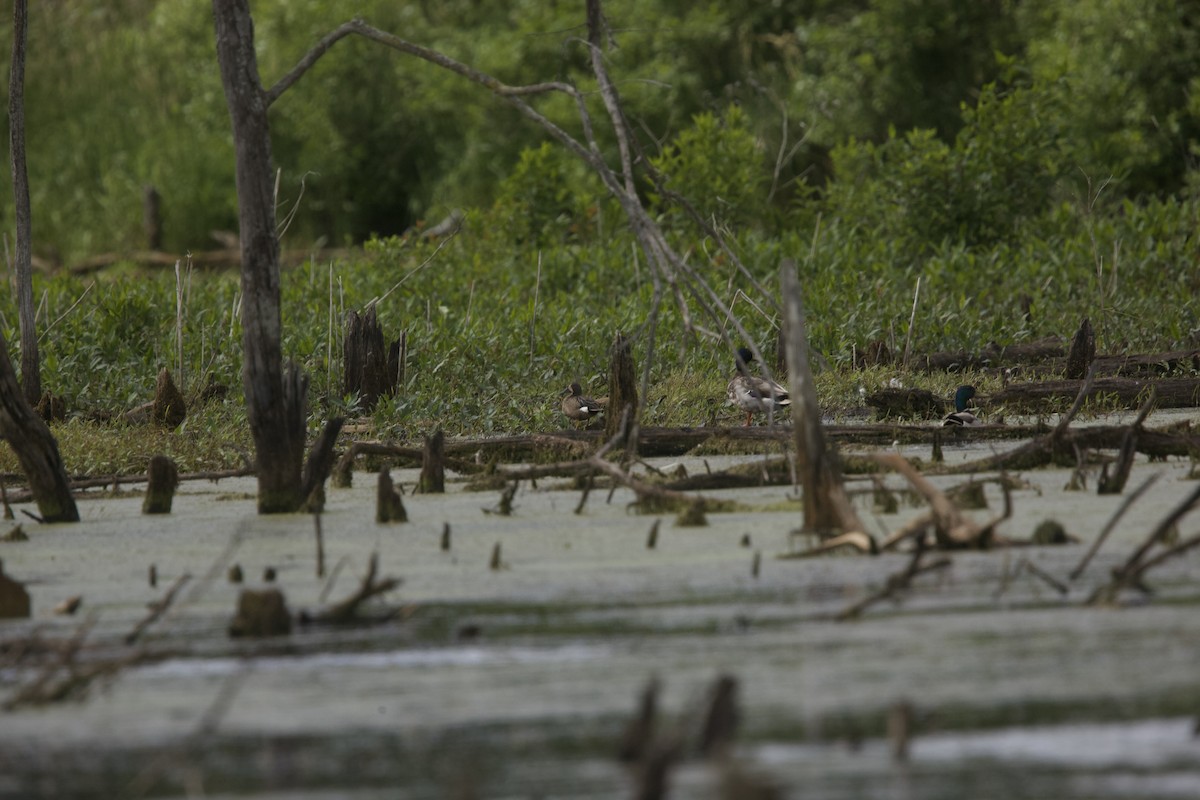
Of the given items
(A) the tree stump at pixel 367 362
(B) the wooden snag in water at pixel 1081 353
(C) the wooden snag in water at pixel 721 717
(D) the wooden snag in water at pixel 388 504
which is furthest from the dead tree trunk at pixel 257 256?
(B) the wooden snag in water at pixel 1081 353

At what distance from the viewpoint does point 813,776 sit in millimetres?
2859

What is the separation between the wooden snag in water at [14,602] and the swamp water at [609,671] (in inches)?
2.2

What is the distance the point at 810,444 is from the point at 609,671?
152cm

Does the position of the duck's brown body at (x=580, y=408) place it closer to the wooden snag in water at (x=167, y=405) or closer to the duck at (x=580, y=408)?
the duck at (x=580, y=408)

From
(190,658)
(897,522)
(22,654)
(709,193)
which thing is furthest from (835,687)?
(709,193)

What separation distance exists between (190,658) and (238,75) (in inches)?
107

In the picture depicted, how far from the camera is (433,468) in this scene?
686 cm

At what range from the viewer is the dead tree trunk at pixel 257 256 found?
241 inches

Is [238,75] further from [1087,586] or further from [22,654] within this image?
[1087,586]

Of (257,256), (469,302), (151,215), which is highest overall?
(151,215)

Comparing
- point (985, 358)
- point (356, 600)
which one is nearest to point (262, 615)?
point (356, 600)

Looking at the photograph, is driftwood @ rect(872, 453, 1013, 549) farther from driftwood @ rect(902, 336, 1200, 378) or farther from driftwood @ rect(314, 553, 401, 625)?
driftwood @ rect(902, 336, 1200, 378)

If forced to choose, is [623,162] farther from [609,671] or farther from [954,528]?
[609,671]

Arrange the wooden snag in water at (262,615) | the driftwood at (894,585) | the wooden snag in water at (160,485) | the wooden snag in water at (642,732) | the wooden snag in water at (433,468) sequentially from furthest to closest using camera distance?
the wooden snag in water at (433,468) → the wooden snag in water at (160,485) → the wooden snag in water at (262,615) → the driftwood at (894,585) → the wooden snag in water at (642,732)
